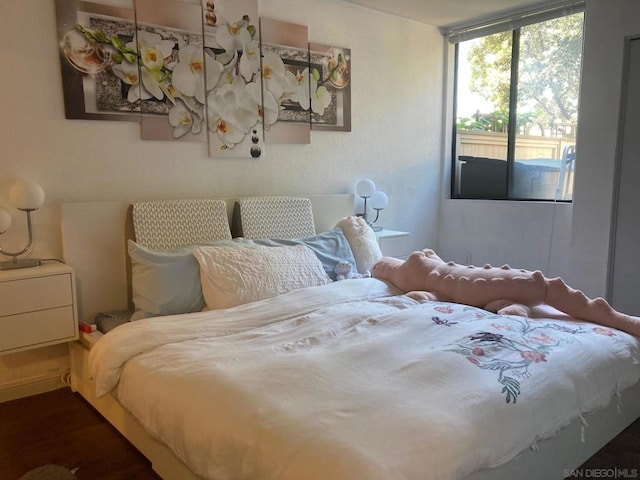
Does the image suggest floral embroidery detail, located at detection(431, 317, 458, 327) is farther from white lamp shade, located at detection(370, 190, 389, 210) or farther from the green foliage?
the green foliage

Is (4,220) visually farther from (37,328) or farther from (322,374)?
(322,374)

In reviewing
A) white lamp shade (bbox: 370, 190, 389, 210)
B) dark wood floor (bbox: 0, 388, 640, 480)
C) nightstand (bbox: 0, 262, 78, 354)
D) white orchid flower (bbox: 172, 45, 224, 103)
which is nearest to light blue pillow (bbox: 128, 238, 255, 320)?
nightstand (bbox: 0, 262, 78, 354)

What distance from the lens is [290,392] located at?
1.51 m

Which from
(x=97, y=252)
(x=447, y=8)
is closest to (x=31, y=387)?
(x=97, y=252)

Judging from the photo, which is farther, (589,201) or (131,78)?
(589,201)

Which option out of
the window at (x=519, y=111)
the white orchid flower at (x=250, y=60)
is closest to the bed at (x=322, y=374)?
the white orchid flower at (x=250, y=60)

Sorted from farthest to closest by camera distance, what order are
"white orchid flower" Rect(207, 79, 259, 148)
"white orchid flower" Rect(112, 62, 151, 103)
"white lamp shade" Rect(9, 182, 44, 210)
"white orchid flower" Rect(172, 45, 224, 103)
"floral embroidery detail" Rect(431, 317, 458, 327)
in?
1. "white orchid flower" Rect(207, 79, 259, 148)
2. "white orchid flower" Rect(172, 45, 224, 103)
3. "white orchid flower" Rect(112, 62, 151, 103)
4. "white lamp shade" Rect(9, 182, 44, 210)
5. "floral embroidery detail" Rect(431, 317, 458, 327)

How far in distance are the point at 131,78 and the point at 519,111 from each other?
9.76 feet

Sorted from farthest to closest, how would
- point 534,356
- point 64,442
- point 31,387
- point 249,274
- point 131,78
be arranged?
point 131,78 < point 31,387 < point 249,274 < point 64,442 < point 534,356

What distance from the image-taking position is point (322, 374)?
1.63 metres

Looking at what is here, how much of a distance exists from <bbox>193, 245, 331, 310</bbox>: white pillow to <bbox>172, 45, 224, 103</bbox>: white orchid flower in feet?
3.32

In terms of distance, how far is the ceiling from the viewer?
375 centimetres

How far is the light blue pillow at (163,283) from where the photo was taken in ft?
7.88

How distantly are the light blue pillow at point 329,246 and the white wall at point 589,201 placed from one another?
1.74 m
